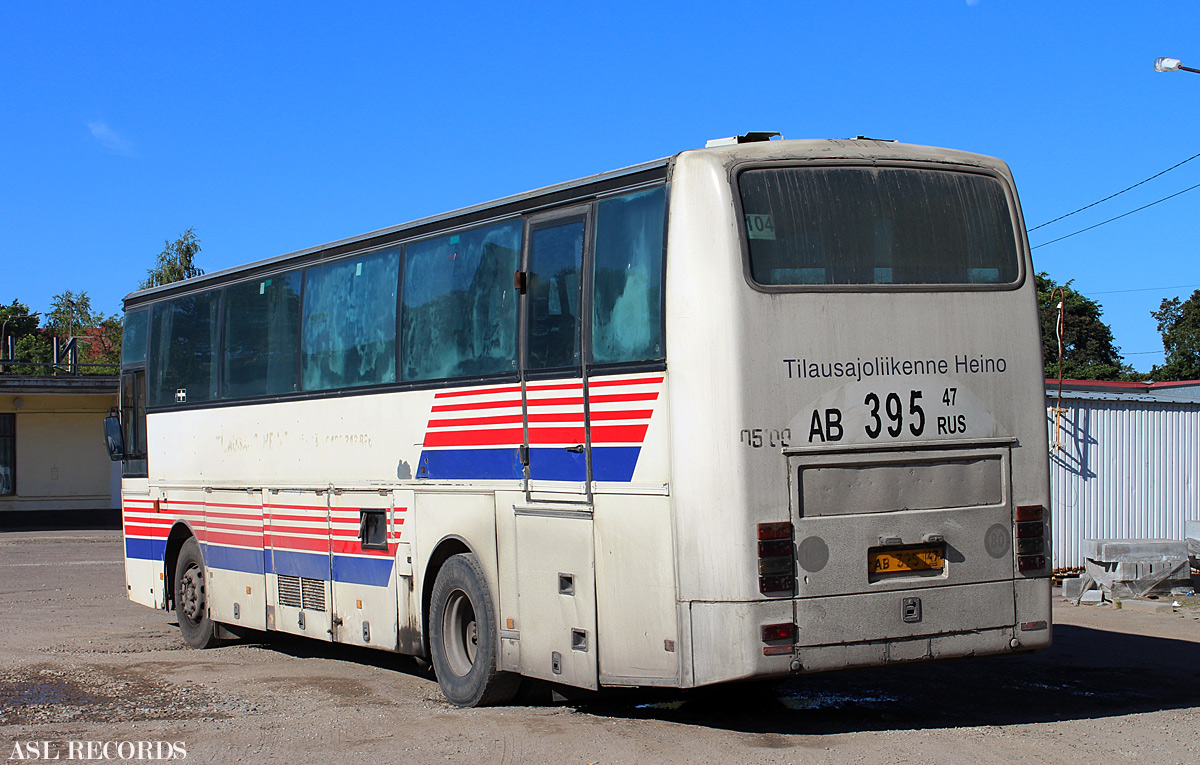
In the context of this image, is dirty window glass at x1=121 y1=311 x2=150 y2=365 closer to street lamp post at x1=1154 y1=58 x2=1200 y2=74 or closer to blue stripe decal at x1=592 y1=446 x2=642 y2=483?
blue stripe decal at x1=592 y1=446 x2=642 y2=483

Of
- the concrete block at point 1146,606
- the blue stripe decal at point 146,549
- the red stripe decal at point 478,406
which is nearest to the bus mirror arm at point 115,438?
the blue stripe decal at point 146,549

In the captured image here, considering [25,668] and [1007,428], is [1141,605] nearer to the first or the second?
[1007,428]

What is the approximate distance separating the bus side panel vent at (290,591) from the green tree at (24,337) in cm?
6595

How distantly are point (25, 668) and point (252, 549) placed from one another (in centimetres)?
233

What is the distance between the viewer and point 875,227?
780 centimetres

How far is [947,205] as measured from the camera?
802 cm

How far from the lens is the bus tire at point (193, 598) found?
13719 millimetres

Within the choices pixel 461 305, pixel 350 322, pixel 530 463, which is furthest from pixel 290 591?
pixel 530 463

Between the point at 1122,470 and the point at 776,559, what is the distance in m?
13.5

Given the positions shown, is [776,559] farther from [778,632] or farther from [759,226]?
[759,226]

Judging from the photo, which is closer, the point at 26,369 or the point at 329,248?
the point at 329,248

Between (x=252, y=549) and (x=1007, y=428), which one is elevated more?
(x=1007, y=428)

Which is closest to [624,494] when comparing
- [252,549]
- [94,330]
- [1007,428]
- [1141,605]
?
[1007,428]

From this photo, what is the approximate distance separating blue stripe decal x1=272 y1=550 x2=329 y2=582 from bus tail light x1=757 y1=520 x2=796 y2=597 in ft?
18.1
